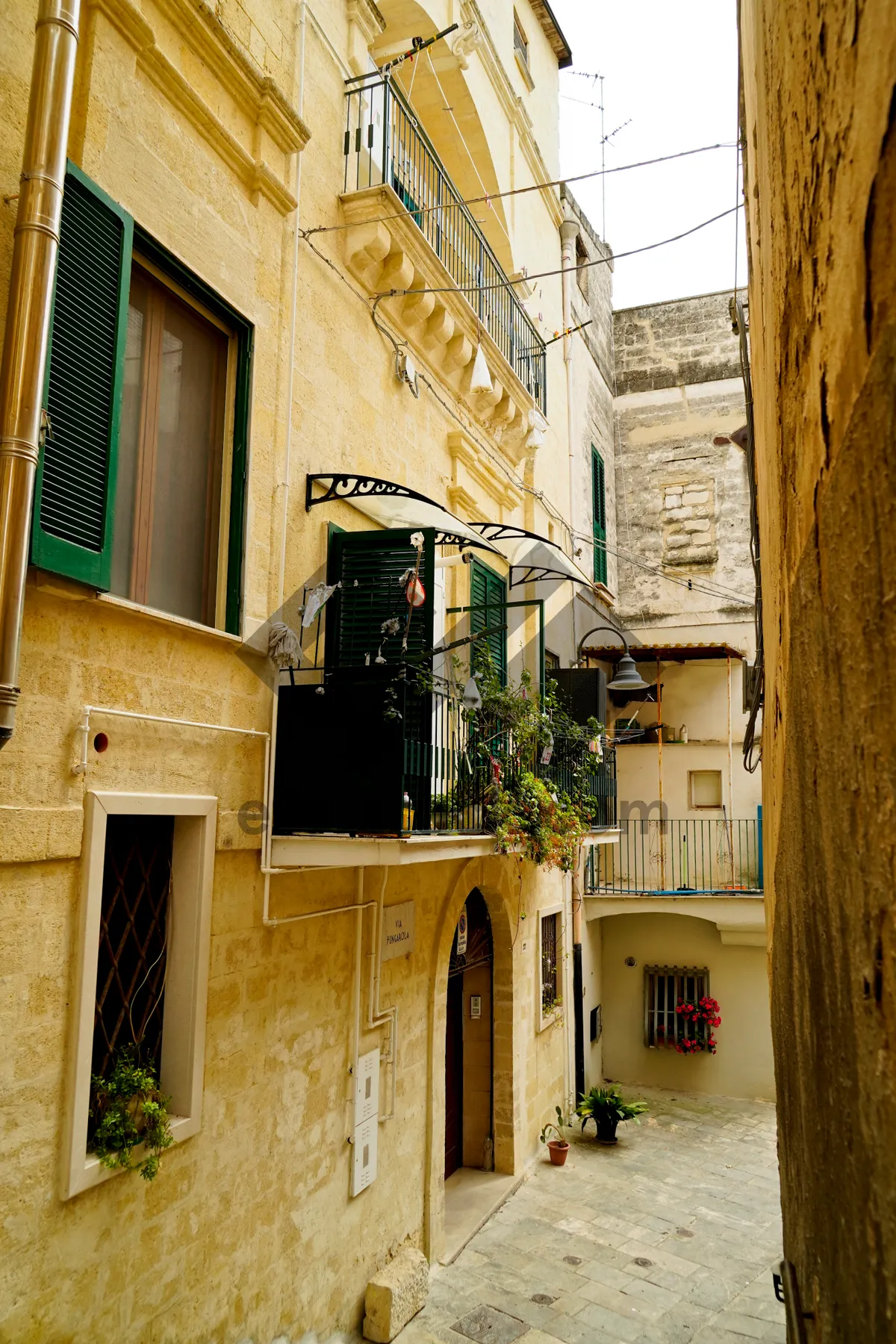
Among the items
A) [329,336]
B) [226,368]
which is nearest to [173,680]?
[226,368]

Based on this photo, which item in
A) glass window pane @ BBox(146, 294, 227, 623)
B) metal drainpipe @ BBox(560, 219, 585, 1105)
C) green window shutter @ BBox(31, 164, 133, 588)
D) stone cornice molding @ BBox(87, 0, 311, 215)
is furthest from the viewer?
metal drainpipe @ BBox(560, 219, 585, 1105)

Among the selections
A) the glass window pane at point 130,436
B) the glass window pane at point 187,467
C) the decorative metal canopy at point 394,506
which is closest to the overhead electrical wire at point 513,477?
the decorative metal canopy at point 394,506

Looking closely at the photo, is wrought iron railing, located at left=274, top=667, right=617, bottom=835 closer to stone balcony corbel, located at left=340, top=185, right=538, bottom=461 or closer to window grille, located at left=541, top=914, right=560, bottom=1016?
stone balcony corbel, located at left=340, top=185, right=538, bottom=461

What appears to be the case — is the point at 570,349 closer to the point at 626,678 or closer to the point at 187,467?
the point at 626,678

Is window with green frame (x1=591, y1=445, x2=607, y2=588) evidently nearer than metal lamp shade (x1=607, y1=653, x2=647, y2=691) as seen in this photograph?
No

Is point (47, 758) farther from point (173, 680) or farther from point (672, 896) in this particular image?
point (672, 896)

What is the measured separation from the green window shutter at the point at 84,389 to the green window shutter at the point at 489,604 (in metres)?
5.17

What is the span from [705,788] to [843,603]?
50.0 feet

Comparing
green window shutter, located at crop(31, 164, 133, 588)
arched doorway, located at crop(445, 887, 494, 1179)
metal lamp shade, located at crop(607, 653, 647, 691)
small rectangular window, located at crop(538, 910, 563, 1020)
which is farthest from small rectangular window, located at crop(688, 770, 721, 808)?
green window shutter, located at crop(31, 164, 133, 588)

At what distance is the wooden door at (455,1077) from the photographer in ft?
33.8

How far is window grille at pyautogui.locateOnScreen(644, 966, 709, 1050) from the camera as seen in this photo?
1447 cm

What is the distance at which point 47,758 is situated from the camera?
441 centimetres

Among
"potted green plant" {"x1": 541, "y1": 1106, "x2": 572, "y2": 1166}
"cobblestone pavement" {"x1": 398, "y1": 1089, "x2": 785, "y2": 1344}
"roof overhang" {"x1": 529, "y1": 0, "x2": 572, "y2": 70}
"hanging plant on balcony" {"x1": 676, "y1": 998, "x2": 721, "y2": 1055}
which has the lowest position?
"cobblestone pavement" {"x1": 398, "y1": 1089, "x2": 785, "y2": 1344}

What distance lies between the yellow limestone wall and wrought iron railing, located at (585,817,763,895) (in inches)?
268
